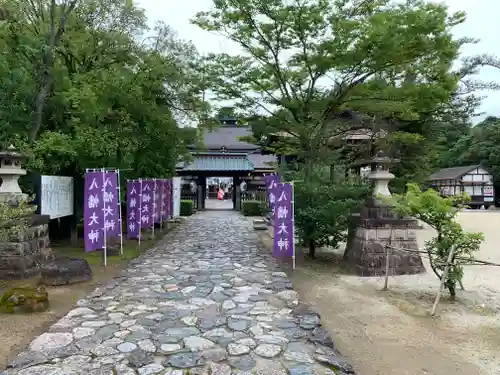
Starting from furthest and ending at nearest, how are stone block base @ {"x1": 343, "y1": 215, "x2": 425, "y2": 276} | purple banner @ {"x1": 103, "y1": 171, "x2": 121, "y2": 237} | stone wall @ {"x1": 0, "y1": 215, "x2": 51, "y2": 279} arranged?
purple banner @ {"x1": 103, "y1": 171, "x2": 121, "y2": 237}, stone block base @ {"x1": 343, "y1": 215, "x2": 425, "y2": 276}, stone wall @ {"x1": 0, "y1": 215, "x2": 51, "y2": 279}

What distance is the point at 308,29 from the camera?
394 inches

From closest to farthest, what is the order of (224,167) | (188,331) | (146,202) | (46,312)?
(188,331) < (46,312) < (146,202) < (224,167)

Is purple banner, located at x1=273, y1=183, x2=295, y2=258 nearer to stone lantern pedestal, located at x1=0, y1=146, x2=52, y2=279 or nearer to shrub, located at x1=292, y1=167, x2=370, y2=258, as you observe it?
shrub, located at x1=292, y1=167, x2=370, y2=258

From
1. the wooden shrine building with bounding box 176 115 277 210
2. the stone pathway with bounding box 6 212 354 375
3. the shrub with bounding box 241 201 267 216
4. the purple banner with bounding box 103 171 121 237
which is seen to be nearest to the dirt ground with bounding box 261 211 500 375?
the stone pathway with bounding box 6 212 354 375

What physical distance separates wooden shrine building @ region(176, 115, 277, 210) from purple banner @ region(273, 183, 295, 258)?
1852cm

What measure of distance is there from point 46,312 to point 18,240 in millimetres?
2439

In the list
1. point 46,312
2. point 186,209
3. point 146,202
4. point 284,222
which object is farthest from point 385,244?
point 186,209

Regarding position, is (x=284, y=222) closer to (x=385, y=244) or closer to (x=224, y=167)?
(x=385, y=244)

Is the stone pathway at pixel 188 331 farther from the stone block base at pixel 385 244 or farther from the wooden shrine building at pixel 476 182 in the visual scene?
the wooden shrine building at pixel 476 182

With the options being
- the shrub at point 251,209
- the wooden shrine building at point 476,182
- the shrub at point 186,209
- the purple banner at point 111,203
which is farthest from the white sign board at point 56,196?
the wooden shrine building at point 476,182

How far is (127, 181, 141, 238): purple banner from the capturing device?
1223 cm

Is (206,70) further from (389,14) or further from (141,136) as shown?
(389,14)

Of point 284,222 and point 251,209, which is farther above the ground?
point 284,222

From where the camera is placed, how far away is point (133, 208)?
12250mm
